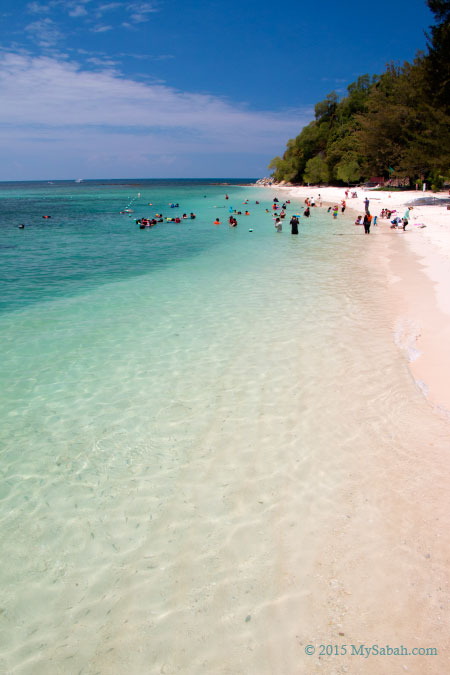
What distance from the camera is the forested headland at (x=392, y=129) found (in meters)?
33.2

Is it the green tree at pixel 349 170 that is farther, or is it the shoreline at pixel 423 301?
the green tree at pixel 349 170

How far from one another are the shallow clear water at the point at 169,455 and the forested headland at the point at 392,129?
30141 mm

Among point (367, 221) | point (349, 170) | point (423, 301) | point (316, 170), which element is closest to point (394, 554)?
point (423, 301)

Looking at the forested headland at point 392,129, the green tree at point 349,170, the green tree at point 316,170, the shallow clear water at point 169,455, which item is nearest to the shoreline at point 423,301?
the shallow clear water at point 169,455

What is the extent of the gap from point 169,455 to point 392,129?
Result: 6201 cm

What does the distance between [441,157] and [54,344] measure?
37.6m

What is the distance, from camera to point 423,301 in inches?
484

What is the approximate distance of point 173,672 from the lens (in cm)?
328

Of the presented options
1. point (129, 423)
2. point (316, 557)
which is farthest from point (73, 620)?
point (129, 423)

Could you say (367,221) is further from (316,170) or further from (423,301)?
(316,170)

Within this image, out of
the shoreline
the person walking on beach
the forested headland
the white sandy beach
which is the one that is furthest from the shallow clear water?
the forested headland

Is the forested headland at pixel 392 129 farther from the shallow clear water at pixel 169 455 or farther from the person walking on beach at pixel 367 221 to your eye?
the shallow clear water at pixel 169 455

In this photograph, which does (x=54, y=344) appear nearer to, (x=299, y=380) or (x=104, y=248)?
(x=299, y=380)

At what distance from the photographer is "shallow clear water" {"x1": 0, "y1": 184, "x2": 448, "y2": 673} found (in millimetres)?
3680
